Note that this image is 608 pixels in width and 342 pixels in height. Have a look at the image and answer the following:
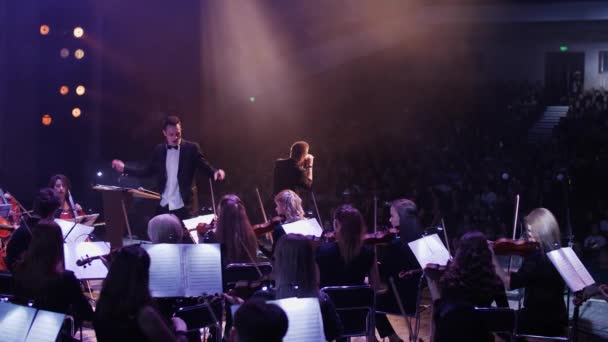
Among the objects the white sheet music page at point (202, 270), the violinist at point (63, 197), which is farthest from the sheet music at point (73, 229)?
the white sheet music page at point (202, 270)

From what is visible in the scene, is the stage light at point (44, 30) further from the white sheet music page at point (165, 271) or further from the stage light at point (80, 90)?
the white sheet music page at point (165, 271)

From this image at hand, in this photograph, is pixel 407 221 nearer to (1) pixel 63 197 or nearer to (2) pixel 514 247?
(2) pixel 514 247

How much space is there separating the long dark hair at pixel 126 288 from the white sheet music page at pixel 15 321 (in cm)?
33

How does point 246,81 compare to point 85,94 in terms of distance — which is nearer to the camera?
point 85,94

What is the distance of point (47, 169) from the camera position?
27.2 feet

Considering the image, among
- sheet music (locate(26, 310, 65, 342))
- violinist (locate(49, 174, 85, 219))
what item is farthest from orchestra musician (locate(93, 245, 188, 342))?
violinist (locate(49, 174, 85, 219))

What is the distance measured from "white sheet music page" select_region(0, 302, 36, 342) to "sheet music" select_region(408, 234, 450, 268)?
228 centimetres

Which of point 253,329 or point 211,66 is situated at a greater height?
point 211,66

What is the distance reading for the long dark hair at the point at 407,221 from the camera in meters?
5.12

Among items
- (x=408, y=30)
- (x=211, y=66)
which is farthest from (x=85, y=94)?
(x=408, y=30)

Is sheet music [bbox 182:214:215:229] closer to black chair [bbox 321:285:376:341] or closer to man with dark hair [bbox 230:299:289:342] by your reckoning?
black chair [bbox 321:285:376:341]

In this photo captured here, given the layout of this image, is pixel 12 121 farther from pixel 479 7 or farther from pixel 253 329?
pixel 479 7

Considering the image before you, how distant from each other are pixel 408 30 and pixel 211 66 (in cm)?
771

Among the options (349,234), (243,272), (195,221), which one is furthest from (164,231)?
(195,221)
